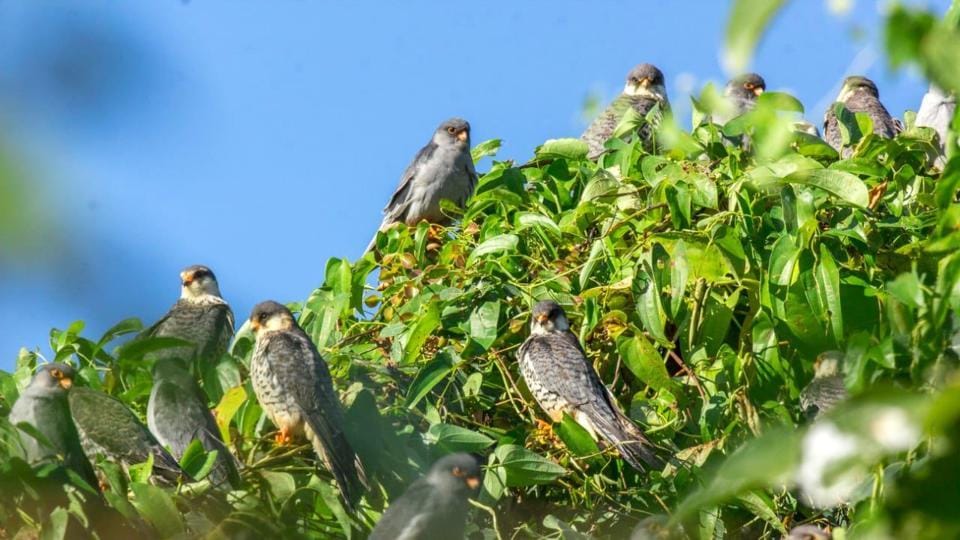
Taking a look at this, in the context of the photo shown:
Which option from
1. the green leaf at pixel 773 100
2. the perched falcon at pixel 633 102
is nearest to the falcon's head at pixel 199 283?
the perched falcon at pixel 633 102

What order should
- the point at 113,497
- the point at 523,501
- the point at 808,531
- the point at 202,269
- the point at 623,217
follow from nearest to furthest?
the point at 113,497 < the point at 808,531 < the point at 523,501 < the point at 623,217 < the point at 202,269

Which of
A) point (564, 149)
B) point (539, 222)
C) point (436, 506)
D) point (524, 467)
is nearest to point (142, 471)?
point (436, 506)

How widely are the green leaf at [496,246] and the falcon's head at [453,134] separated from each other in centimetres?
293

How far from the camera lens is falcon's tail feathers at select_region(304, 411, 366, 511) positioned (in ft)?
15.8

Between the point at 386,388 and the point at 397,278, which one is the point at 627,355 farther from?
the point at 397,278

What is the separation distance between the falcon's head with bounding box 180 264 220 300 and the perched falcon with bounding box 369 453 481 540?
289cm

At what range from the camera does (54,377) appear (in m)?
5.26

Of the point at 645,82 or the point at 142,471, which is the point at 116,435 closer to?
the point at 142,471

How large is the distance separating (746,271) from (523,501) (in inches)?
49.3

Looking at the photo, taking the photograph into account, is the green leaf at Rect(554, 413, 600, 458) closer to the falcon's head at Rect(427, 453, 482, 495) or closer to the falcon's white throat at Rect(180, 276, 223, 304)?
the falcon's head at Rect(427, 453, 482, 495)

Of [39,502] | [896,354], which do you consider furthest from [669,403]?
[896,354]

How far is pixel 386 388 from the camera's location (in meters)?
5.46

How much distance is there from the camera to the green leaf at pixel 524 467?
15.8 feet

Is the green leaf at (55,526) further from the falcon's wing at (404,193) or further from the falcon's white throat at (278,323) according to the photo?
the falcon's wing at (404,193)
